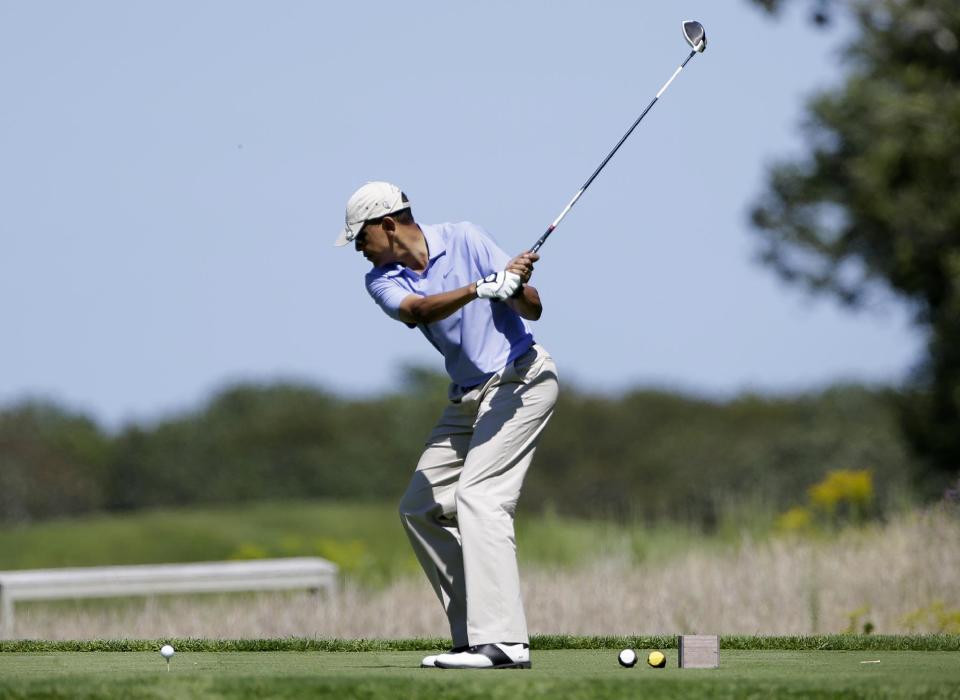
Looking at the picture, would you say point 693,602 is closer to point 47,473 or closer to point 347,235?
point 347,235

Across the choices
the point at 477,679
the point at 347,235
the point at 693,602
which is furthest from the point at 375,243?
the point at 693,602

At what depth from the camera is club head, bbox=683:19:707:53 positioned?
790 centimetres

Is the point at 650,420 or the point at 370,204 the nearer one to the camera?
the point at 370,204

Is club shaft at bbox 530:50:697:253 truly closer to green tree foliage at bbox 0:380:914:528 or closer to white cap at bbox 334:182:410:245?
white cap at bbox 334:182:410:245

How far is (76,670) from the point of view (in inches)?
242

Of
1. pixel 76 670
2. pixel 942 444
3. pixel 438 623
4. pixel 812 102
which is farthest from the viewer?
pixel 812 102

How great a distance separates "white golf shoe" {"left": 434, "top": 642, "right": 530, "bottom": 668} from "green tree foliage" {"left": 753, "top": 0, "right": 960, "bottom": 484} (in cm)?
1754

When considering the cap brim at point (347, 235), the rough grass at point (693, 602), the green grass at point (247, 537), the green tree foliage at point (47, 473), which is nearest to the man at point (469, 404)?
the cap brim at point (347, 235)

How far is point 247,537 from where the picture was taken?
21.9m

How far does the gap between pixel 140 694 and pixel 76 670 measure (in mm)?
1147

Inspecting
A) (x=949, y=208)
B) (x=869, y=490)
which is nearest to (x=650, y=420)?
(x=949, y=208)

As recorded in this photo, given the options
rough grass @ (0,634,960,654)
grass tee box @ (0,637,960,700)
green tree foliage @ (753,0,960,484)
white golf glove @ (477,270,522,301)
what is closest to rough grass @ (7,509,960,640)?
rough grass @ (0,634,960,654)

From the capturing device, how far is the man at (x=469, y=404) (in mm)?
6254

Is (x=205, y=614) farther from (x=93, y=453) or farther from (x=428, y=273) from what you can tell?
(x=93, y=453)
